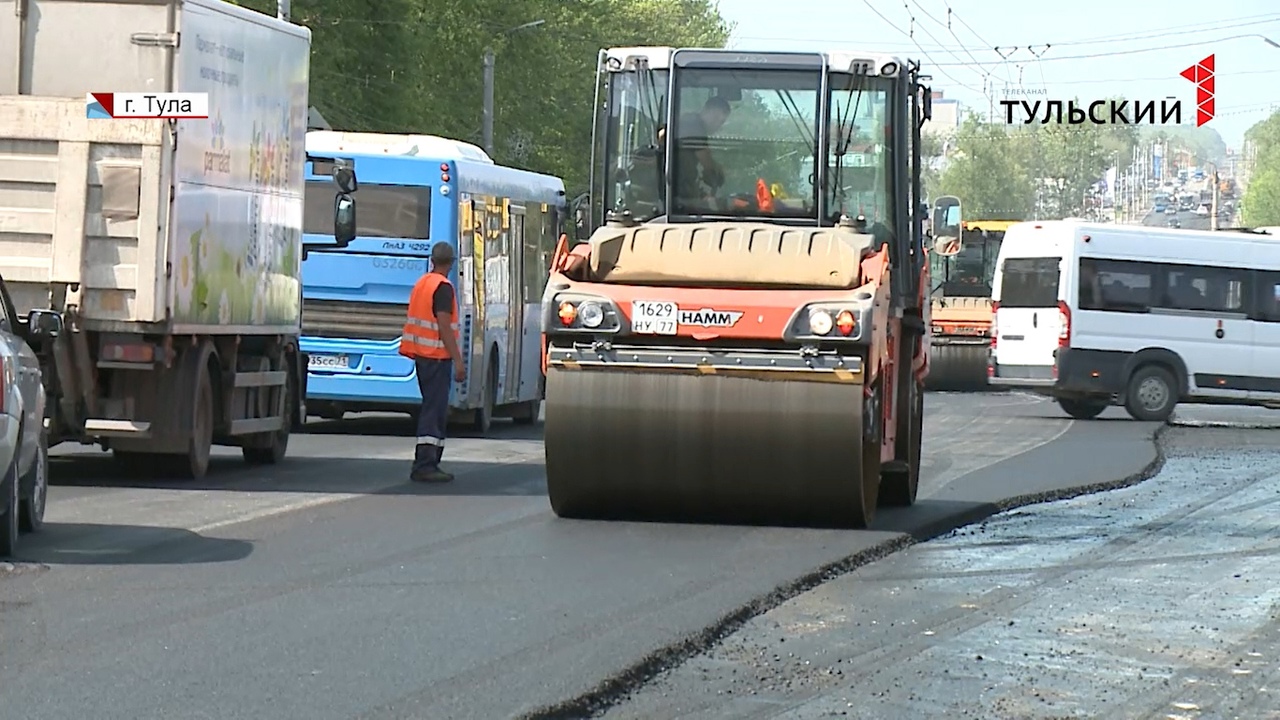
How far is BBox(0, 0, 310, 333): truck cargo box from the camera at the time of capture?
15.9 m

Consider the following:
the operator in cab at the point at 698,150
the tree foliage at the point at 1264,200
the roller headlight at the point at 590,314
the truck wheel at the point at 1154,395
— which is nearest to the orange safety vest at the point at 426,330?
the operator in cab at the point at 698,150

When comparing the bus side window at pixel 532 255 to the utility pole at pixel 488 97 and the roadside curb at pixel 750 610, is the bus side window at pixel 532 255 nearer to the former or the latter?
the roadside curb at pixel 750 610

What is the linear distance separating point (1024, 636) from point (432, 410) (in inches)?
322

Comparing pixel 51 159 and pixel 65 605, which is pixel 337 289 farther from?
pixel 65 605

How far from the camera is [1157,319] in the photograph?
107ft

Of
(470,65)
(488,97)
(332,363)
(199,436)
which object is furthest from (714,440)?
(470,65)

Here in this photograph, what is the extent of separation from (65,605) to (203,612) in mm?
605

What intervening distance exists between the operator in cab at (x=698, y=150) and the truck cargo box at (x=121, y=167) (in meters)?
3.37

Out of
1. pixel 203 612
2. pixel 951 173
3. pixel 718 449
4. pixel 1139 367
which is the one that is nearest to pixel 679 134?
pixel 718 449

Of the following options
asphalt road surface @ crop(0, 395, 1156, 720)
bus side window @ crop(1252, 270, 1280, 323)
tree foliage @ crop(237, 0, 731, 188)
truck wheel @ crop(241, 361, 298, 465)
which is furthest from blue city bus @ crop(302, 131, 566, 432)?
tree foliage @ crop(237, 0, 731, 188)

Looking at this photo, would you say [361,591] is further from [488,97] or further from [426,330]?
[488,97]

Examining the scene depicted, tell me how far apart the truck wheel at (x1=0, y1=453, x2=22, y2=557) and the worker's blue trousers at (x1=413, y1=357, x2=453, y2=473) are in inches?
228

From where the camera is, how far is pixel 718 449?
1347 cm

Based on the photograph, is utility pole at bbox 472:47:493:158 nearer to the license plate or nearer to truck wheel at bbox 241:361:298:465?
truck wheel at bbox 241:361:298:465
